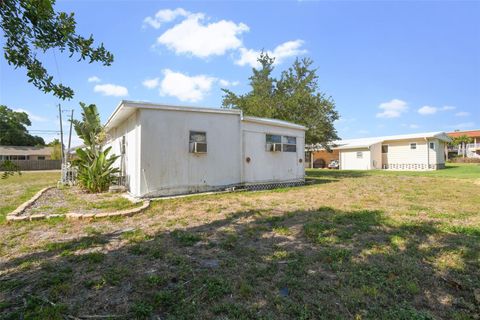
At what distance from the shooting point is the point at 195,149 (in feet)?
30.1

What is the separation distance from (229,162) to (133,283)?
7403 millimetres

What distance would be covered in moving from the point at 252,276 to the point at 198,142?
6793 mm

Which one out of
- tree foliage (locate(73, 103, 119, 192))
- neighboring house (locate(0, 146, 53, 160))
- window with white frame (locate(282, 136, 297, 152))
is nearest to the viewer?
tree foliage (locate(73, 103, 119, 192))

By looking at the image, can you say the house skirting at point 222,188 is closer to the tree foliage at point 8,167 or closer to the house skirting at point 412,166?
the tree foliage at point 8,167

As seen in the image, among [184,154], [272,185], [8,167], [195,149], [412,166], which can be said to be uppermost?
[195,149]

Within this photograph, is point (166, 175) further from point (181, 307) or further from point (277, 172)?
point (181, 307)

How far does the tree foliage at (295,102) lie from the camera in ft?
57.9

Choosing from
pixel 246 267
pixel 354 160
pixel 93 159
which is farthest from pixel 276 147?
pixel 354 160

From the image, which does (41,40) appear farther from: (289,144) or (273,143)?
(289,144)

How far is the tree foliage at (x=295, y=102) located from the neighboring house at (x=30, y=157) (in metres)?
27.6

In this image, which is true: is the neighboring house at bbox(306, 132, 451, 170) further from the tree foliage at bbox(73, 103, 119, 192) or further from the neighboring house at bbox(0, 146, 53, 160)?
the neighboring house at bbox(0, 146, 53, 160)

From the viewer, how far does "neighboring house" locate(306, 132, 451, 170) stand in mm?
23609

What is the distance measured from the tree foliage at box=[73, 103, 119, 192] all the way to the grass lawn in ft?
15.1

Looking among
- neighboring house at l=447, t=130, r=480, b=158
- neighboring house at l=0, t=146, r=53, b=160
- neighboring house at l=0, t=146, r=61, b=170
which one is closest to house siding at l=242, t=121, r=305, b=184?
neighboring house at l=0, t=146, r=61, b=170
